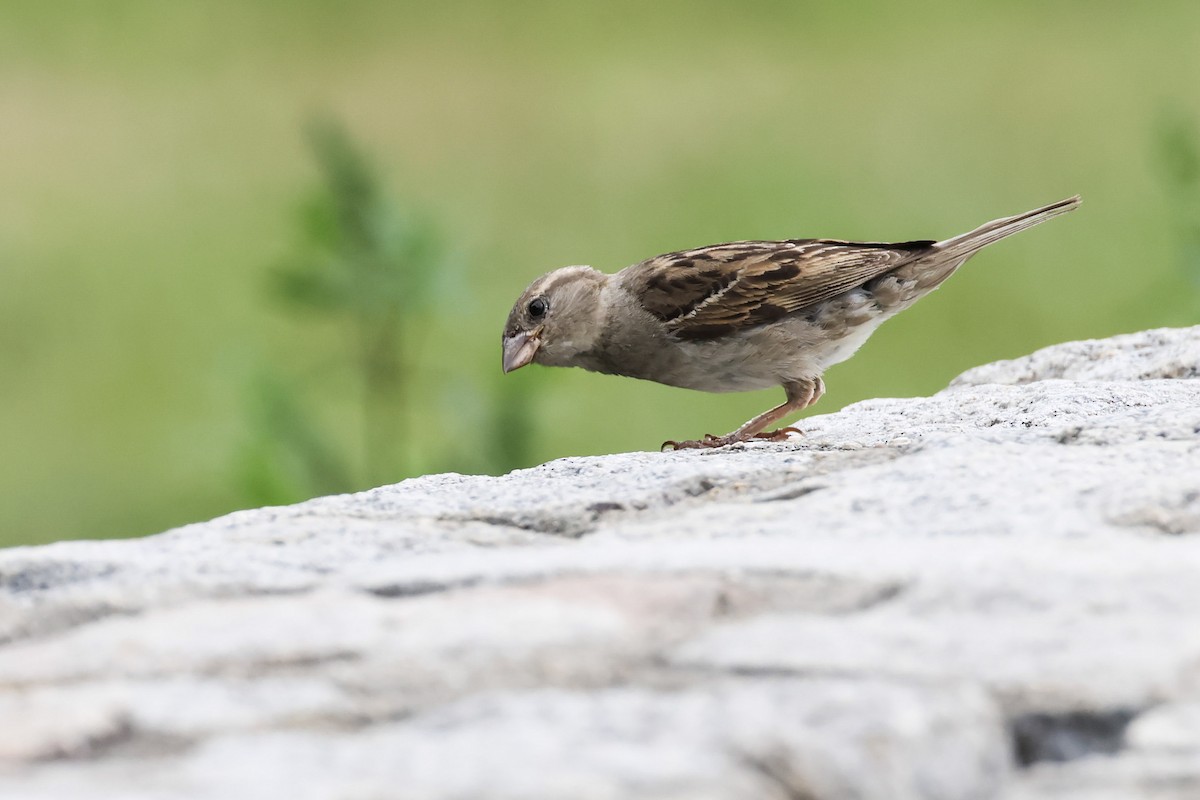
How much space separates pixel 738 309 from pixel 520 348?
70 centimetres

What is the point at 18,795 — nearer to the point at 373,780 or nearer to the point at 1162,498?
the point at 373,780

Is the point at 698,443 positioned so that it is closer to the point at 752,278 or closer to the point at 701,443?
Answer: the point at 701,443

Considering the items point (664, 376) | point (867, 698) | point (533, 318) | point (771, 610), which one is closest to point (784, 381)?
point (664, 376)

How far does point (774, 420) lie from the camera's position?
4.48m

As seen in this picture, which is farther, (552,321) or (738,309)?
(552,321)

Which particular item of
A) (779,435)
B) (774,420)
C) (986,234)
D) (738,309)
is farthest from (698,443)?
(986,234)

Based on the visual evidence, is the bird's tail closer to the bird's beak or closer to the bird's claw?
the bird's claw

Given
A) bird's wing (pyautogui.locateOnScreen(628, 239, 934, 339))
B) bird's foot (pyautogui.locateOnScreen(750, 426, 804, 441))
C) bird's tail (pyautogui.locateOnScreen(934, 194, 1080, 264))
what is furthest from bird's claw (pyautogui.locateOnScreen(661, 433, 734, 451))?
bird's tail (pyautogui.locateOnScreen(934, 194, 1080, 264))

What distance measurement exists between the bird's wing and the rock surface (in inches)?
71.3

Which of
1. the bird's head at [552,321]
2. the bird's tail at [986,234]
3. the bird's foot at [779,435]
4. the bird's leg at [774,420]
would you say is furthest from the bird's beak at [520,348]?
the bird's tail at [986,234]

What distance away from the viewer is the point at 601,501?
2666mm

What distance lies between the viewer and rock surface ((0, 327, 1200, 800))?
154cm

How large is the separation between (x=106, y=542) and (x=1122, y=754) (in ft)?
5.40

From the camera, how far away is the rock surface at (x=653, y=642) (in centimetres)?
154
